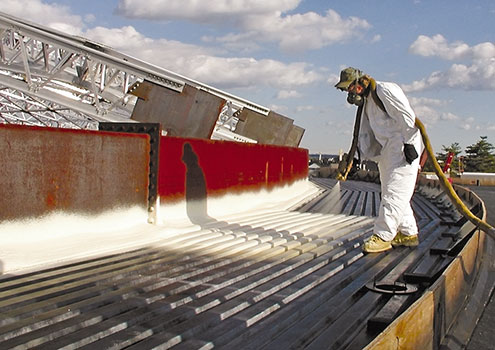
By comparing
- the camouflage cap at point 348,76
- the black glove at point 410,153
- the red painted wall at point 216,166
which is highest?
the camouflage cap at point 348,76

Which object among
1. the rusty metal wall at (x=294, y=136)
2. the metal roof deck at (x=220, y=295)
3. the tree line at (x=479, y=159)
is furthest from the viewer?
the tree line at (x=479, y=159)

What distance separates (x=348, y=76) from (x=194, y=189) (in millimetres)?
2897

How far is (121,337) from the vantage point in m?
3.06

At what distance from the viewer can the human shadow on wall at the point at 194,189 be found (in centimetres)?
743

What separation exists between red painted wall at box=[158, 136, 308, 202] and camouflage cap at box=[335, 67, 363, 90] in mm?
2388

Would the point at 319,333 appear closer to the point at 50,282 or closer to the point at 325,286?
the point at 325,286

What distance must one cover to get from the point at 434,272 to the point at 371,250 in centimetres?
93

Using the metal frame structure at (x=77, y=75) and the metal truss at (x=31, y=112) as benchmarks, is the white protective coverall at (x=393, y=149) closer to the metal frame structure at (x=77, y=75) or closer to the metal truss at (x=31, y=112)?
the metal frame structure at (x=77, y=75)

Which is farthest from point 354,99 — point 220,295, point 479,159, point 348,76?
point 479,159

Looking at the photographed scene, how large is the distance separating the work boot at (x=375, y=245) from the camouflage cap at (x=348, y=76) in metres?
1.76

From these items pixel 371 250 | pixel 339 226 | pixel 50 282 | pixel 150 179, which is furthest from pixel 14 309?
pixel 339 226

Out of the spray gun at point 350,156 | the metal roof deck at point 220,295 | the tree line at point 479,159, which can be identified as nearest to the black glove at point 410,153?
the spray gun at point 350,156

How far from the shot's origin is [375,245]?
5828mm

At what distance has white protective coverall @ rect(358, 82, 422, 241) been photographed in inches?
223
